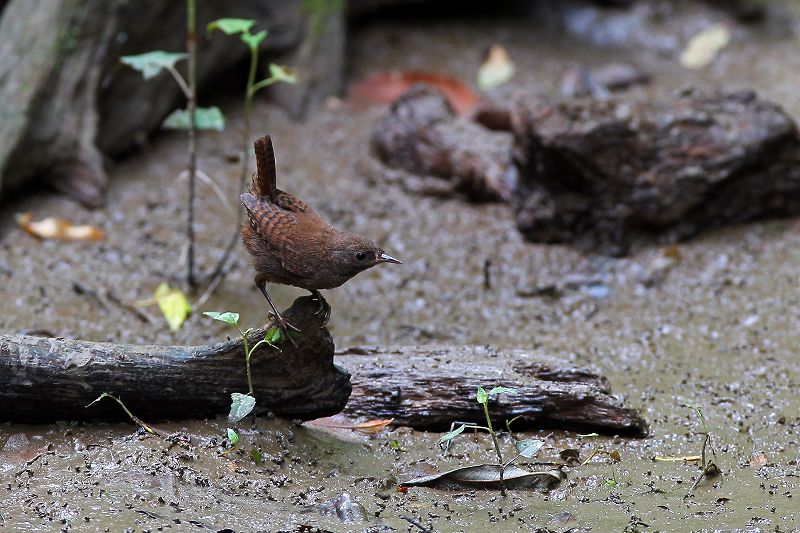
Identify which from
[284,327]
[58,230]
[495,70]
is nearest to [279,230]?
[284,327]

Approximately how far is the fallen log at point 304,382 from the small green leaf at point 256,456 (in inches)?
8.5

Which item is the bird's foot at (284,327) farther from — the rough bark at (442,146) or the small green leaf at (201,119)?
the rough bark at (442,146)

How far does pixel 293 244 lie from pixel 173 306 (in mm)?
1663

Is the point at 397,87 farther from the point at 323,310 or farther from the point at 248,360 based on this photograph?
the point at 248,360

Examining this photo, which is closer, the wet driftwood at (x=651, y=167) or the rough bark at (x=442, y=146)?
the wet driftwood at (x=651, y=167)

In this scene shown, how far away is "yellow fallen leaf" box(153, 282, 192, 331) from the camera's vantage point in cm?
507

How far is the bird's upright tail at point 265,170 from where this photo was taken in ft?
12.7

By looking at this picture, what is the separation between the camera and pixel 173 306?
516cm

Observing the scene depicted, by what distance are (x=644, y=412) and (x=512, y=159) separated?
2.52 metres

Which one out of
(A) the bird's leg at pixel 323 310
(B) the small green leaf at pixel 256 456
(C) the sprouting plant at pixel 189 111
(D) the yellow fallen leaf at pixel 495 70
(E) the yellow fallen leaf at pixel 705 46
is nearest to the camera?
(B) the small green leaf at pixel 256 456

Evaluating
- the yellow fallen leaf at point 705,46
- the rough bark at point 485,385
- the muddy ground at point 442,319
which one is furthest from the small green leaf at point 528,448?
the yellow fallen leaf at point 705,46

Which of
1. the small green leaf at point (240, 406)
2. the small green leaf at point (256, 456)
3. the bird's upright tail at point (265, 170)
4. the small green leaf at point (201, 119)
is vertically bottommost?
the small green leaf at point (256, 456)

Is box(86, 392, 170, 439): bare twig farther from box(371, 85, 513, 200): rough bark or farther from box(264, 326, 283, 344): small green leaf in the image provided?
box(371, 85, 513, 200): rough bark

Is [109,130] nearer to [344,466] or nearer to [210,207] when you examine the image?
[210,207]
